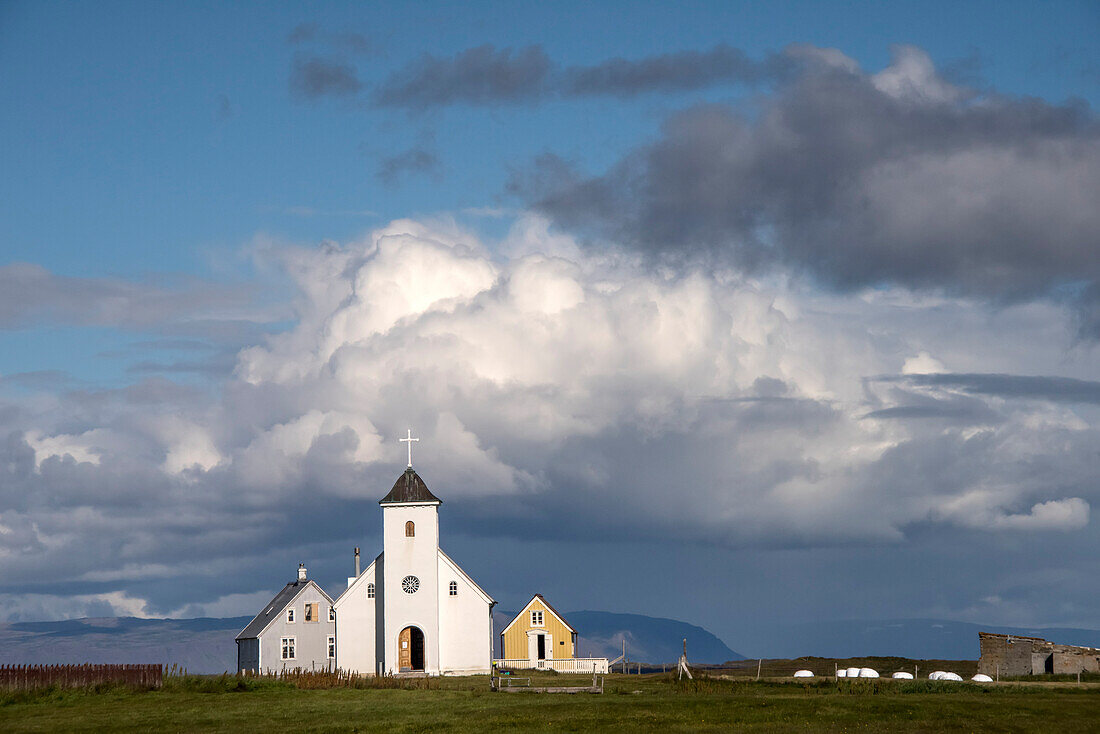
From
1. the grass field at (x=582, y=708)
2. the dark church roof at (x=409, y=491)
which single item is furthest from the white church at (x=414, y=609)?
the grass field at (x=582, y=708)

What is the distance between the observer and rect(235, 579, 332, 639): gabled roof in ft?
343

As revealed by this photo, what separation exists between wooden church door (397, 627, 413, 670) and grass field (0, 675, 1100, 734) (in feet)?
79.6

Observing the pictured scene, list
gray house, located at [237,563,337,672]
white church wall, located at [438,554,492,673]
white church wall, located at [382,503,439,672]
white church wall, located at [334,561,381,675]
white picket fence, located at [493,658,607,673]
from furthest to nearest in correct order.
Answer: gray house, located at [237,563,337,672] < white church wall, located at [334,561,381,675] < white church wall, located at [438,554,492,673] < white church wall, located at [382,503,439,672] < white picket fence, located at [493,658,607,673]

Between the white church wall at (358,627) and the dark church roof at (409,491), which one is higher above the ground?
the dark church roof at (409,491)

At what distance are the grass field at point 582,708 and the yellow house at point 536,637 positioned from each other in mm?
29918

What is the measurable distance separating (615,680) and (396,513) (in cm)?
2399

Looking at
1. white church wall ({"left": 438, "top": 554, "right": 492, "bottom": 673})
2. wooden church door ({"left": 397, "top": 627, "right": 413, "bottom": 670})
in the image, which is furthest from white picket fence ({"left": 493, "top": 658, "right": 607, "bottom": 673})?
wooden church door ({"left": 397, "top": 627, "right": 413, "bottom": 670})

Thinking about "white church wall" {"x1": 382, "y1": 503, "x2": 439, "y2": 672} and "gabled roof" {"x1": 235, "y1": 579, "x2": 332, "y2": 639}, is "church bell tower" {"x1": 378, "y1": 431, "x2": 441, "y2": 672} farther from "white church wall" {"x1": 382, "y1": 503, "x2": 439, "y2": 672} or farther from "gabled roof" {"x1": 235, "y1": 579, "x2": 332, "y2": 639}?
"gabled roof" {"x1": 235, "y1": 579, "x2": 332, "y2": 639}

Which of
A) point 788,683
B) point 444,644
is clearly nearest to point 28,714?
point 788,683

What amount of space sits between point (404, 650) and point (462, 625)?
4196 millimetres

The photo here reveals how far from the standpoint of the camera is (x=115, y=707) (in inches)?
2282

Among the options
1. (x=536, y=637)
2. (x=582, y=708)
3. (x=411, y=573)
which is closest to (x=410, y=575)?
(x=411, y=573)

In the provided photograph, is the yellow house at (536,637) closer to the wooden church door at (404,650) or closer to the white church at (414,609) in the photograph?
the white church at (414,609)

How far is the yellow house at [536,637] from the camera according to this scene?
317ft
